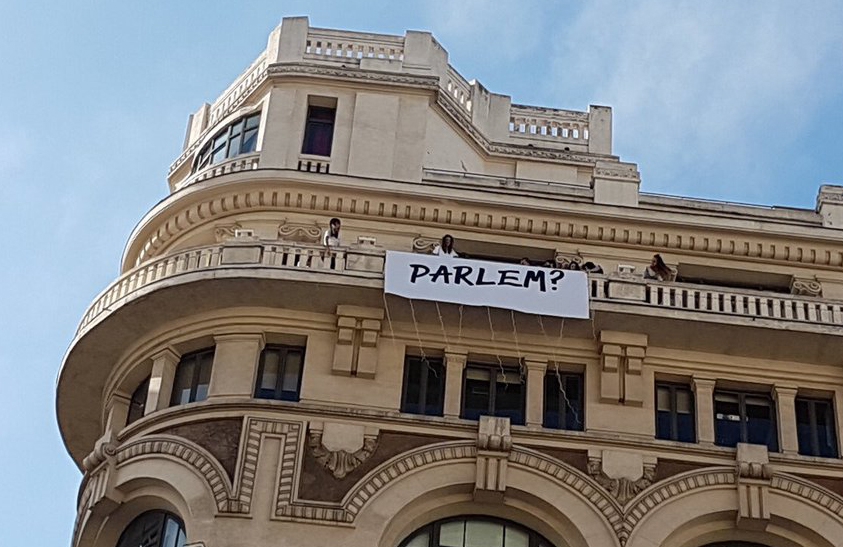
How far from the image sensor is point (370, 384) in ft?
112

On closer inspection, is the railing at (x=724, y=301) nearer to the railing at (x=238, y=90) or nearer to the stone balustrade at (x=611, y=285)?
the stone balustrade at (x=611, y=285)

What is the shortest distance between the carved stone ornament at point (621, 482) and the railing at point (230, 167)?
11126 millimetres

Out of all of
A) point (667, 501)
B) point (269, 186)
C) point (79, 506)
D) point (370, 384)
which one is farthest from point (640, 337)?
point (79, 506)

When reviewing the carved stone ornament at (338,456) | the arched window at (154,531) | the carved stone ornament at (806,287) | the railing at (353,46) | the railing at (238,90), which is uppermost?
the railing at (353,46)

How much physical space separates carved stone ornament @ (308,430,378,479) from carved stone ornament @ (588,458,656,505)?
15.1 ft

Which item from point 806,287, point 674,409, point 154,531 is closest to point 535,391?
point 674,409

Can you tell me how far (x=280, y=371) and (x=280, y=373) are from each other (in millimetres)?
52

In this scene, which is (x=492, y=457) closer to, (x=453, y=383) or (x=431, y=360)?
(x=453, y=383)

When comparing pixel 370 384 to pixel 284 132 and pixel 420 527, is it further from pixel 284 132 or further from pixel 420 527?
pixel 284 132

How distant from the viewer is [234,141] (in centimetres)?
4034

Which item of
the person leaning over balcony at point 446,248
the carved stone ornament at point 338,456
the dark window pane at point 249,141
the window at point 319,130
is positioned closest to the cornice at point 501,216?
the person leaning over balcony at point 446,248

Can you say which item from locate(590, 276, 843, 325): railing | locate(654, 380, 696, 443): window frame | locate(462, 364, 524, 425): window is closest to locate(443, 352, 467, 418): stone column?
locate(462, 364, 524, 425): window

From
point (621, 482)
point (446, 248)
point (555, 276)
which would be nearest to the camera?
point (621, 482)

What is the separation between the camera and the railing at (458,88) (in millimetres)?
41312
